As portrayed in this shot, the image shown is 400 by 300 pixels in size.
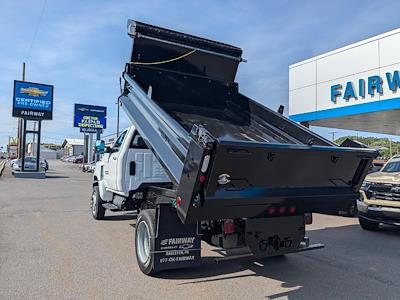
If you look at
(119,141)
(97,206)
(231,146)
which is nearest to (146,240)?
(231,146)

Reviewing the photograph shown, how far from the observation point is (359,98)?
15656 mm

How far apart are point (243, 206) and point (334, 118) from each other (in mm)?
14158

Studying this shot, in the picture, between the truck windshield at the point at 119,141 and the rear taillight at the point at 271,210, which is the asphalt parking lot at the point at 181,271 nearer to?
the rear taillight at the point at 271,210

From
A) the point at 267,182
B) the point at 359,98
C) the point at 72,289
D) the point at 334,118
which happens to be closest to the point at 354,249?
the point at 267,182

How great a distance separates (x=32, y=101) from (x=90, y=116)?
49.9ft

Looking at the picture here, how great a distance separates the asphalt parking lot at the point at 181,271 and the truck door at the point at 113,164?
110 centimetres

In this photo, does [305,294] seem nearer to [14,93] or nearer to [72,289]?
[72,289]

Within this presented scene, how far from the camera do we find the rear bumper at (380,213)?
8320 millimetres

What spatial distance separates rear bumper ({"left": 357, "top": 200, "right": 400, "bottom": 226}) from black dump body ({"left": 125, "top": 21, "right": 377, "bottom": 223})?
140 inches

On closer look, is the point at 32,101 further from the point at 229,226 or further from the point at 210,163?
the point at 210,163

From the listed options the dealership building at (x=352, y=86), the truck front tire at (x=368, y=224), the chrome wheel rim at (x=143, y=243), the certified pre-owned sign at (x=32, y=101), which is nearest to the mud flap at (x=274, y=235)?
the chrome wheel rim at (x=143, y=243)

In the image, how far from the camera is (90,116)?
4494 centimetres

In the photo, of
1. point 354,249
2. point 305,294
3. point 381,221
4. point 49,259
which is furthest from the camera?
point 381,221

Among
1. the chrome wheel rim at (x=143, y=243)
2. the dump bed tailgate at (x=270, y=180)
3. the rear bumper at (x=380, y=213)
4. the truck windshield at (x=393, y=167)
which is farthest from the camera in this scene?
the truck windshield at (x=393, y=167)
